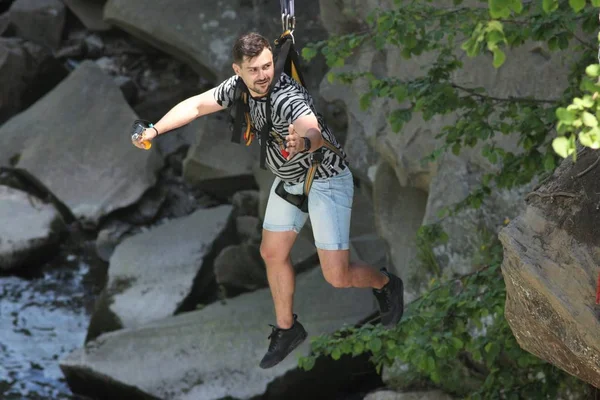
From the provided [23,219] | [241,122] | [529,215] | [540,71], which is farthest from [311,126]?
[23,219]

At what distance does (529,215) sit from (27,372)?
19.8ft

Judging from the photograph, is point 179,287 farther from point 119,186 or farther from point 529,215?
point 529,215

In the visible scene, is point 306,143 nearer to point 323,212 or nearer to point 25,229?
point 323,212

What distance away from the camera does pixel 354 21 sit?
28.1ft

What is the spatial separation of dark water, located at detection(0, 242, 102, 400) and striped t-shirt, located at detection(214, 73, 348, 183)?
476 cm

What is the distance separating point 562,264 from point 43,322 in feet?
22.5

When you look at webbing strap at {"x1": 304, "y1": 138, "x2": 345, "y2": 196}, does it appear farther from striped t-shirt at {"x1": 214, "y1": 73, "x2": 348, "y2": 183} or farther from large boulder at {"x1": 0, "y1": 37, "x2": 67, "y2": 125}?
large boulder at {"x1": 0, "y1": 37, "x2": 67, "y2": 125}

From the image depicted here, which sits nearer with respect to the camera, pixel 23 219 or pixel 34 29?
pixel 23 219

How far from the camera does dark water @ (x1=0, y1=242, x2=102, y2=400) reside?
852cm

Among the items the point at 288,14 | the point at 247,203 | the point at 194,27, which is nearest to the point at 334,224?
the point at 288,14

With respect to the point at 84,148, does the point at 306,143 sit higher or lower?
higher

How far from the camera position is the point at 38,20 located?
13.5 metres

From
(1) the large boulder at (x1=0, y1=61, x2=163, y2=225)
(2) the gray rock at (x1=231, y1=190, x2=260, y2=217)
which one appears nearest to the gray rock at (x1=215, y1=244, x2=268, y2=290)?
(2) the gray rock at (x1=231, y1=190, x2=260, y2=217)

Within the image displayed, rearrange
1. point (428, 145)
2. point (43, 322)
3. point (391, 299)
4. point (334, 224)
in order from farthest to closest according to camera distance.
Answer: point (43, 322) < point (428, 145) < point (391, 299) < point (334, 224)
